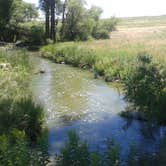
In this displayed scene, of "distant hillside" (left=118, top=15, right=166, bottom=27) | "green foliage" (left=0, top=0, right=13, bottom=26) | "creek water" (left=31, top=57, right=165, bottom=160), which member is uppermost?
"green foliage" (left=0, top=0, right=13, bottom=26)

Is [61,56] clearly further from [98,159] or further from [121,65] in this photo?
[98,159]

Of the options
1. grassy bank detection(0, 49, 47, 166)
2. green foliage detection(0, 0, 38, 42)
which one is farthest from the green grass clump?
green foliage detection(0, 0, 38, 42)

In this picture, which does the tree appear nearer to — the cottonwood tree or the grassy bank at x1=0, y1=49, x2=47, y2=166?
the cottonwood tree

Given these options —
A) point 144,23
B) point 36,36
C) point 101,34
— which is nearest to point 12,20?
point 36,36

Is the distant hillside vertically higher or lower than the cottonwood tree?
lower

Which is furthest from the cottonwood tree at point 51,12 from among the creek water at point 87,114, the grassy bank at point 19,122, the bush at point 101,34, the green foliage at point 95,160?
the green foliage at point 95,160

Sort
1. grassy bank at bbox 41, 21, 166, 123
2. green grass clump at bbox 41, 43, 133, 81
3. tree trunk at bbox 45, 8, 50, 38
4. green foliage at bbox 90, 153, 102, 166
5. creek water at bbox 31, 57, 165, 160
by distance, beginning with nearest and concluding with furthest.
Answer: green foliage at bbox 90, 153, 102, 166 < creek water at bbox 31, 57, 165, 160 < grassy bank at bbox 41, 21, 166, 123 < green grass clump at bbox 41, 43, 133, 81 < tree trunk at bbox 45, 8, 50, 38

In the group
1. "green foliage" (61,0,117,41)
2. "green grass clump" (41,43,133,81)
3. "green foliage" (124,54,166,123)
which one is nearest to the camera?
"green foliage" (124,54,166,123)

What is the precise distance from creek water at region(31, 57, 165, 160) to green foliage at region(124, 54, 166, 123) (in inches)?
23.6

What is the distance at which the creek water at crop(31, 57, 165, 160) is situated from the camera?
40.3 feet

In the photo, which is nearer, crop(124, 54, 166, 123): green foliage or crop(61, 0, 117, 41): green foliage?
crop(124, 54, 166, 123): green foliage

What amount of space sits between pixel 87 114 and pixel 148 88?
2886mm

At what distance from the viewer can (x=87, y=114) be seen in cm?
1592

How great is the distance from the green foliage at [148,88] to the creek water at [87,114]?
598mm
